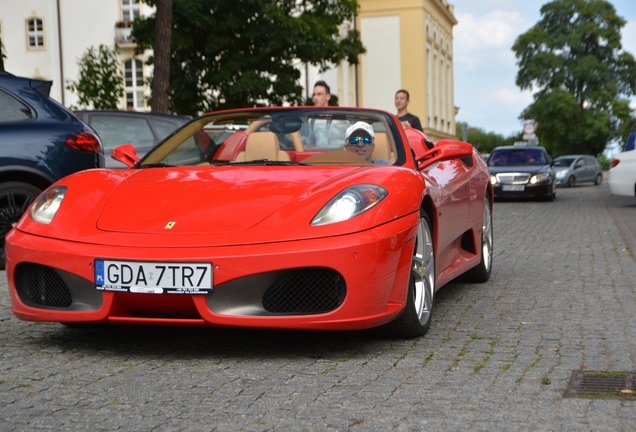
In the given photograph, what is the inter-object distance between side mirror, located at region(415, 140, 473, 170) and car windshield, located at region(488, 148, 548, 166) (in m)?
20.6

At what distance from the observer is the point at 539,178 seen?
25156mm

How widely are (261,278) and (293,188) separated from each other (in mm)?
649

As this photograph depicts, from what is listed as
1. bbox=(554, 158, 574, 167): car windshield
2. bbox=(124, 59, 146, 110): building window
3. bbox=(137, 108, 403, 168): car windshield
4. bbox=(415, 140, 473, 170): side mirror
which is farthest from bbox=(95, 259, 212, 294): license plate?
bbox=(124, 59, 146, 110): building window

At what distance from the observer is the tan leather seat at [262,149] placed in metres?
6.11

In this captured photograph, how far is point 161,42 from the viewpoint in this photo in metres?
21.2

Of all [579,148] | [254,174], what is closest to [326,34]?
[254,174]

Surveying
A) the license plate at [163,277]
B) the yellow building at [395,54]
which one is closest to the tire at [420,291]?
the license plate at [163,277]

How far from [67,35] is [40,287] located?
46.3m

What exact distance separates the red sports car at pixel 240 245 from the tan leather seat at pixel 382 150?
0.14 ft

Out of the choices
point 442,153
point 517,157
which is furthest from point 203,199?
point 517,157

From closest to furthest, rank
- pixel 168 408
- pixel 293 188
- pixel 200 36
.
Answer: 1. pixel 168 408
2. pixel 293 188
3. pixel 200 36

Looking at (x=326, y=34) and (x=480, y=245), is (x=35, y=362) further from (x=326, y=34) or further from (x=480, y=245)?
(x=326, y=34)

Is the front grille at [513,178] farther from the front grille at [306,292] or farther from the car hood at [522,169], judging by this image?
the front grille at [306,292]

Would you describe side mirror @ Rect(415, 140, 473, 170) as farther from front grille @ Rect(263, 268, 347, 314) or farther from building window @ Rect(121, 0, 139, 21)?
building window @ Rect(121, 0, 139, 21)
